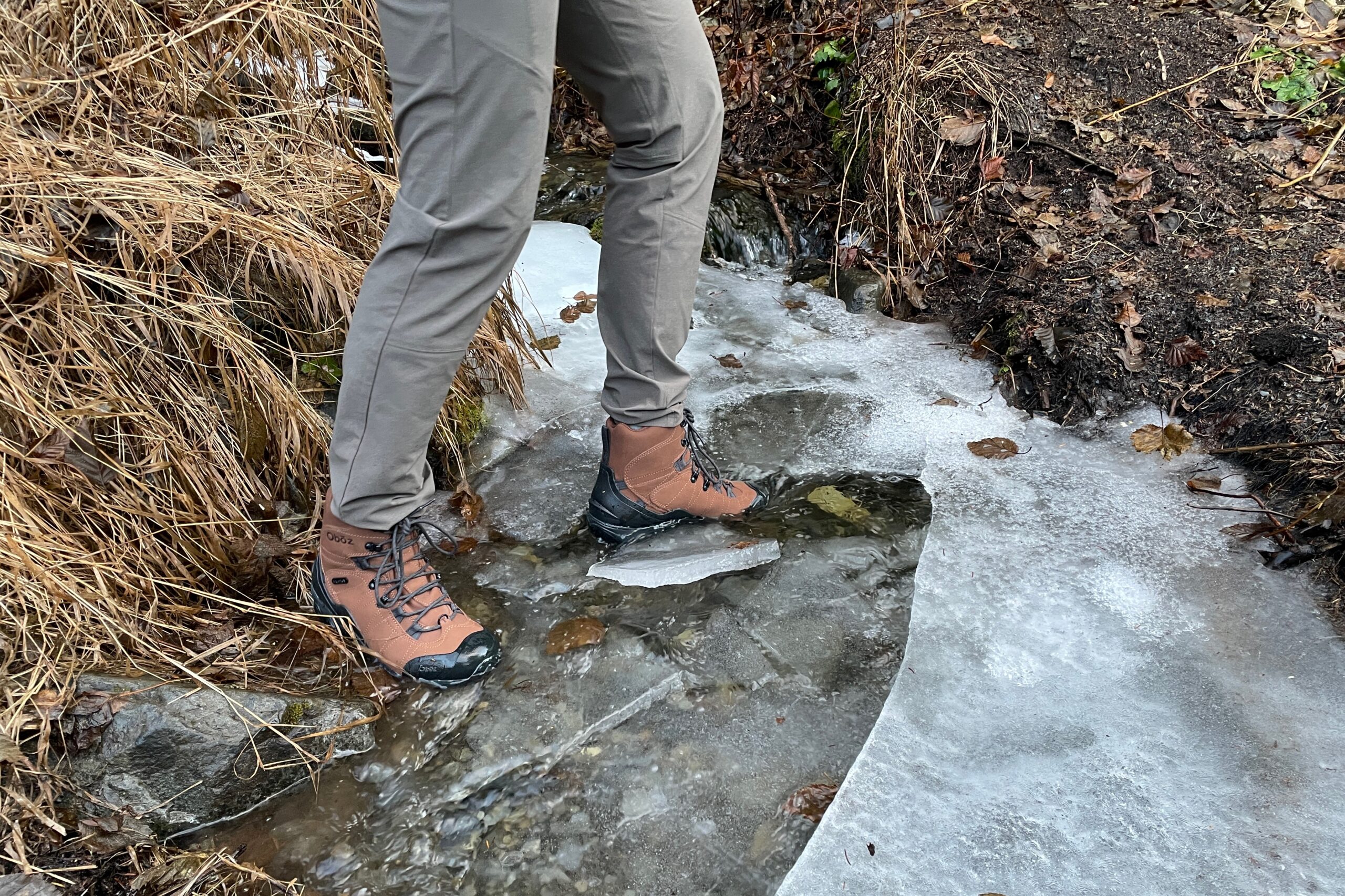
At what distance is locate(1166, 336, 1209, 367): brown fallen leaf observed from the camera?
2711 millimetres

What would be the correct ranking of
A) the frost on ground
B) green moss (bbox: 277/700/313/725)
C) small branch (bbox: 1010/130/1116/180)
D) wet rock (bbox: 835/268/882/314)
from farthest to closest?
wet rock (bbox: 835/268/882/314) → small branch (bbox: 1010/130/1116/180) → green moss (bbox: 277/700/313/725) → the frost on ground

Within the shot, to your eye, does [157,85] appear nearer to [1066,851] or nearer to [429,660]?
[429,660]

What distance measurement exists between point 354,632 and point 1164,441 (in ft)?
7.45

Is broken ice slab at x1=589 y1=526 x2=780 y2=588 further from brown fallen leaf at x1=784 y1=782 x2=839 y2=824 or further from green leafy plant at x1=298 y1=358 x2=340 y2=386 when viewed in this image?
green leafy plant at x1=298 y1=358 x2=340 y2=386

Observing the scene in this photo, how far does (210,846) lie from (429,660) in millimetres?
501

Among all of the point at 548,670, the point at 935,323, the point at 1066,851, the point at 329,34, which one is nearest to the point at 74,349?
the point at 548,670

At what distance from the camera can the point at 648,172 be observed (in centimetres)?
191

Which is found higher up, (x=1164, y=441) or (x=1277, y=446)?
(x=1277, y=446)

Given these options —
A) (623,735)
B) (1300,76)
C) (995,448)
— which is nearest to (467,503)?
(623,735)

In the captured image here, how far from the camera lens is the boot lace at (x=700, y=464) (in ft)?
7.39

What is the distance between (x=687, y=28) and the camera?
1752 millimetres

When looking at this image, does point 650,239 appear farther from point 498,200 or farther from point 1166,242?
point 1166,242

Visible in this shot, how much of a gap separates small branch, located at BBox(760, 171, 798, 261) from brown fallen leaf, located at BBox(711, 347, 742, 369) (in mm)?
1162

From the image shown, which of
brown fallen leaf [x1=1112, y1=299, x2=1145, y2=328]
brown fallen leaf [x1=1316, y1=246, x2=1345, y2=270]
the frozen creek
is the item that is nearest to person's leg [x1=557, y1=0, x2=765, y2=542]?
the frozen creek
